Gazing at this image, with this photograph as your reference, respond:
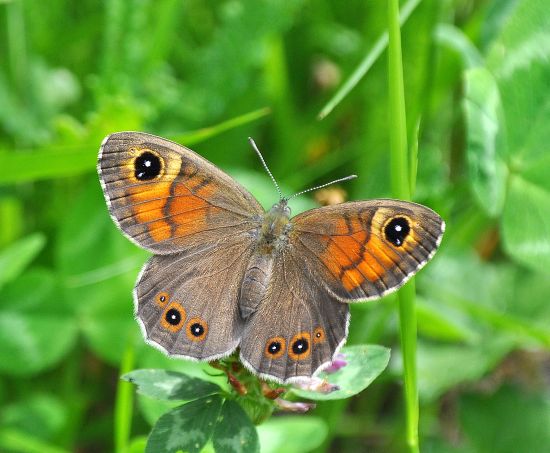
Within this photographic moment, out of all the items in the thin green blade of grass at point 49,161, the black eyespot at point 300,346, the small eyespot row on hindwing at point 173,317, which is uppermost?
the thin green blade of grass at point 49,161

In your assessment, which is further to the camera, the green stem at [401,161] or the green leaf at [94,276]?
the green leaf at [94,276]

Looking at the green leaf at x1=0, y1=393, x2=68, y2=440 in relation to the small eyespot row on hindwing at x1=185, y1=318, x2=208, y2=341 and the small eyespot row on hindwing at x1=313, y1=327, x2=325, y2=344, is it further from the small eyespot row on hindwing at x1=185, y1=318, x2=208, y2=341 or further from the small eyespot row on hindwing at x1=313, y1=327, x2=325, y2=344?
the small eyespot row on hindwing at x1=313, y1=327, x2=325, y2=344

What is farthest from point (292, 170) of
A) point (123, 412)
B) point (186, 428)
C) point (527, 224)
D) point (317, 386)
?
point (186, 428)

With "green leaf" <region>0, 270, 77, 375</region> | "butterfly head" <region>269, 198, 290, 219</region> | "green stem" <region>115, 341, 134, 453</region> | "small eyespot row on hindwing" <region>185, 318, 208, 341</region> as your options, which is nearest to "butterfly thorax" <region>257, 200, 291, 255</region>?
"butterfly head" <region>269, 198, 290, 219</region>

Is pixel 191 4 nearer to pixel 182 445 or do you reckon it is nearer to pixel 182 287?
pixel 182 287

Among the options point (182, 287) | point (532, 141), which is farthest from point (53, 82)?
point (532, 141)

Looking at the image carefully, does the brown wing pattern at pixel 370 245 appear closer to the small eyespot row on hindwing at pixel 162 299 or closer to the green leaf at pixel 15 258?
the small eyespot row on hindwing at pixel 162 299

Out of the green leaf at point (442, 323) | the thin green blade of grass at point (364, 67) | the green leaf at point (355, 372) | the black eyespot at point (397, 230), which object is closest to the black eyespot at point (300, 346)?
the green leaf at point (355, 372)
